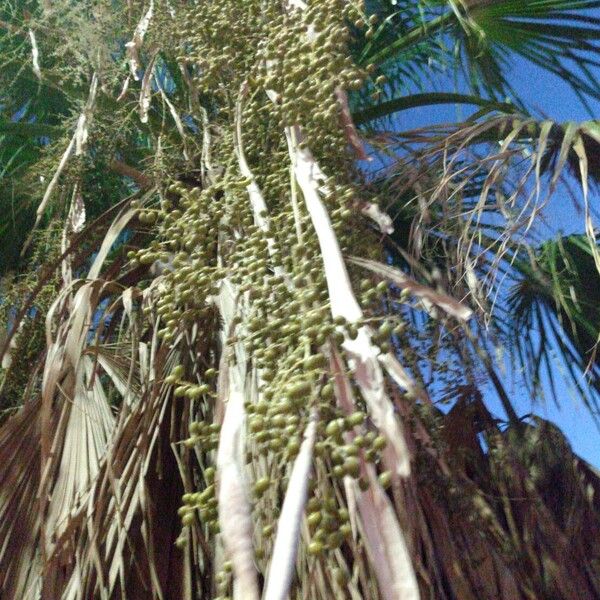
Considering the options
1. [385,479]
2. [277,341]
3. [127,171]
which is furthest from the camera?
[127,171]

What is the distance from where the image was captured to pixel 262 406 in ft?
2.36

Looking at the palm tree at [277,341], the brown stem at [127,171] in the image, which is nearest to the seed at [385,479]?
the palm tree at [277,341]

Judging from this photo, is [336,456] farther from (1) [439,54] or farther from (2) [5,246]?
(1) [439,54]

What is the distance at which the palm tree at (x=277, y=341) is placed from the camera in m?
0.71

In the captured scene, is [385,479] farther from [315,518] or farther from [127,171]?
[127,171]

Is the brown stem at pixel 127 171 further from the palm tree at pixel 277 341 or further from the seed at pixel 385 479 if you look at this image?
the seed at pixel 385 479

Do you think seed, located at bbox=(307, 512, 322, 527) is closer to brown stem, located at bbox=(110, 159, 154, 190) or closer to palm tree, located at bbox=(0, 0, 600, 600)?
palm tree, located at bbox=(0, 0, 600, 600)

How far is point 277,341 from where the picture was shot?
863 millimetres

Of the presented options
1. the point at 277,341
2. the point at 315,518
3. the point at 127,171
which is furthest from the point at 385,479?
the point at 127,171

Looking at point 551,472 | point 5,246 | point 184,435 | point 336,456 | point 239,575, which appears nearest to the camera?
point 239,575

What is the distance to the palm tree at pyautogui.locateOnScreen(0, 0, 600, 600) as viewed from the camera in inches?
28.1

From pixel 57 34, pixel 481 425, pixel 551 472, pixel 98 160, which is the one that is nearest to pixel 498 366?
pixel 481 425

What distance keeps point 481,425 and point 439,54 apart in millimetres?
1465

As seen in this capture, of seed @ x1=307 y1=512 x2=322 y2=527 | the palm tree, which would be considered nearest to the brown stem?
the palm tree
